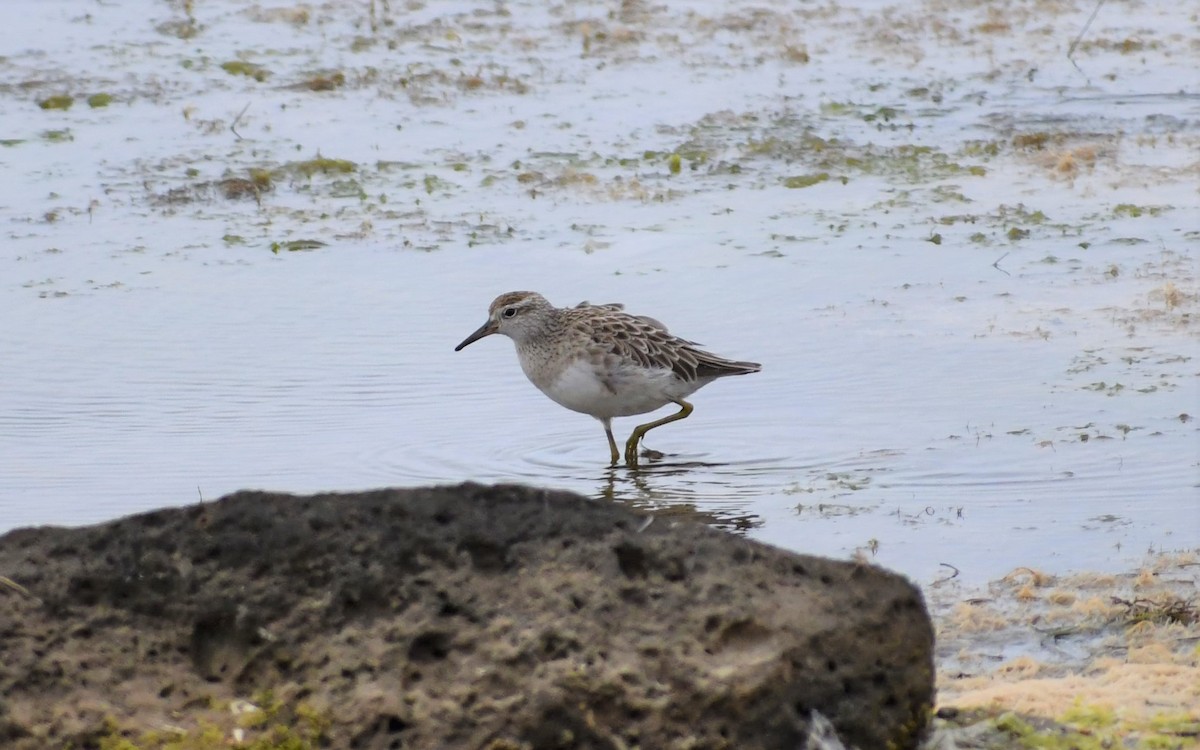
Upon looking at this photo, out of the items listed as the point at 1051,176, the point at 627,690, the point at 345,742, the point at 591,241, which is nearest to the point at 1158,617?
the point at 627,690

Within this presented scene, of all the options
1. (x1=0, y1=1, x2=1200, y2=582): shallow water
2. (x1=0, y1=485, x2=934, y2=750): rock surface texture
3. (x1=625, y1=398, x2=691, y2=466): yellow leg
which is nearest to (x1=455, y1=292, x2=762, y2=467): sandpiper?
(x1=625, y1=398, x2=691, y2=466): yellow leg

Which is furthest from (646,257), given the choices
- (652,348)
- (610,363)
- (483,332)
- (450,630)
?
(450,630)

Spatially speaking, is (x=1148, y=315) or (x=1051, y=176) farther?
(x=1051, y=176)

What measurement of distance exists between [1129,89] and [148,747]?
46.7 ft

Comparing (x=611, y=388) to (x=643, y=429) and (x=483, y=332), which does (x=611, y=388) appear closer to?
(x=643, y=429)

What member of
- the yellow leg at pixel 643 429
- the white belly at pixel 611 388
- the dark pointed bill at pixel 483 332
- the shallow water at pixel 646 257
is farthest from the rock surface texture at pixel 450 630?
the dark pointed bill at pixel 483 332

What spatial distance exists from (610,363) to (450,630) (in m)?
4.66

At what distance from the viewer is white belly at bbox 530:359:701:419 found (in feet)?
28.4

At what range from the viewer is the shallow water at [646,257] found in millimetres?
8156

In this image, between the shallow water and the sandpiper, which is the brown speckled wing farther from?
the shallow water

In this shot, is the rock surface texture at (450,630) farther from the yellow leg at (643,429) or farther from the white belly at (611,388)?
the yellow leg at (643,429)

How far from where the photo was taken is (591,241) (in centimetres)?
1212

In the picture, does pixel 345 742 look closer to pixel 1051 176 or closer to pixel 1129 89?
pixel 1051 176

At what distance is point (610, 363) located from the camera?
8.67 m
